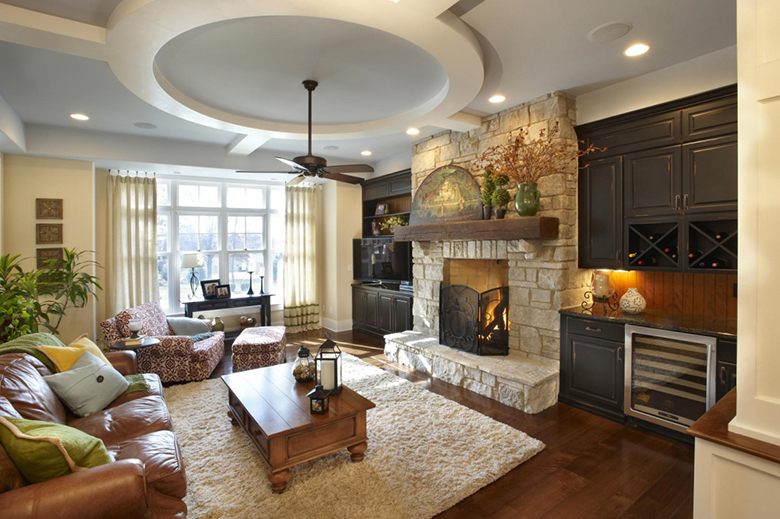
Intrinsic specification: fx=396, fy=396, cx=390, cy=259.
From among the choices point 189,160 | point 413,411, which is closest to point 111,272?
point 189,160

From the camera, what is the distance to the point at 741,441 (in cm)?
135

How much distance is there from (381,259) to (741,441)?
17.1 ft

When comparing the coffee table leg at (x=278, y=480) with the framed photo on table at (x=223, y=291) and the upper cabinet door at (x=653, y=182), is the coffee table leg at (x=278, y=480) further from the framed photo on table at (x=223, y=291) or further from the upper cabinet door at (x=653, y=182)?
the framed photo on table at (x=223, y=291)

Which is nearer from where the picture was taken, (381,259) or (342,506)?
(342,506)

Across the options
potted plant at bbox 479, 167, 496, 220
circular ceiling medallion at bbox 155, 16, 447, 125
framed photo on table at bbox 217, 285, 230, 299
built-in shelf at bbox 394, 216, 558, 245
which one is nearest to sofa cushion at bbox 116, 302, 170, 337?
framed photo on table at bbox 217, 285, 230, 299

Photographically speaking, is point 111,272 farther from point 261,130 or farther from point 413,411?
point 413,411

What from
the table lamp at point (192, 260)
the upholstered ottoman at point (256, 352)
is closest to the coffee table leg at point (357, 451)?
the upholstered ottoman at point (256, 352)

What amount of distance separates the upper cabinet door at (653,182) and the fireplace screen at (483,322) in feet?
4.71

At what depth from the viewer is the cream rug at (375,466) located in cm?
225

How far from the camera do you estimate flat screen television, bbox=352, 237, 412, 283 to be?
19.7 ft

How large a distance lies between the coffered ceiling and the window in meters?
1.55

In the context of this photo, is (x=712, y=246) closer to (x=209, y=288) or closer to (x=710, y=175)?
(x=710, y=175)

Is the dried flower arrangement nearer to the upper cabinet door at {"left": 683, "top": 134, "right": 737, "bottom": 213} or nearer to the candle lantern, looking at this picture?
the upper cabinet door at {"left": 683, "top": 134, "right": 737, "bottom": 213}

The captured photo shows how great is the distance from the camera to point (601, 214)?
366 cm
